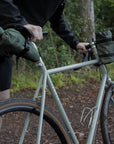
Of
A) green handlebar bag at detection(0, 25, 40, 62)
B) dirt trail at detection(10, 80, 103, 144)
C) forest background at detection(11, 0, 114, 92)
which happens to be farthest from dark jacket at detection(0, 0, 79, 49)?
forest background at detection(11, 0, 114, 92)

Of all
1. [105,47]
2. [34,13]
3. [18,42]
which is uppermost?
[34,13]

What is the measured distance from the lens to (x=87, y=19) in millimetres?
6043

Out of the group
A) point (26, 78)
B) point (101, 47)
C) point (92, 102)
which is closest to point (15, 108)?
point (101, 47)

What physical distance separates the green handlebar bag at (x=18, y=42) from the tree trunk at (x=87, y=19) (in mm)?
4979

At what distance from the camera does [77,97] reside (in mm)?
4316

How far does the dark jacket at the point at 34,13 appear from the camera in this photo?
1347 millimetres

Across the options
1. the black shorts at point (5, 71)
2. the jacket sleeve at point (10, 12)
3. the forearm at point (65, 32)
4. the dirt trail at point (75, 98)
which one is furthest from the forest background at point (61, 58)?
the jacket sleeve at point (10, 12)

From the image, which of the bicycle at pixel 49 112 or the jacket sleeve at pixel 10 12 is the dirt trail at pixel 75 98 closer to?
the bicycle at pixel 49 112

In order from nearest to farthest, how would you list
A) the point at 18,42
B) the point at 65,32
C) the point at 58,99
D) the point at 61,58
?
the point at 18,42
the point at 58,99
the point at 65,32
the point at 61,58

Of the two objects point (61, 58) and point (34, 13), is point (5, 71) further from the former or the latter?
point (61, 58)

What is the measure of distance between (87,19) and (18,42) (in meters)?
5.22

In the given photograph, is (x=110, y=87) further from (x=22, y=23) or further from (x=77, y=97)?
(x=77, y=97)

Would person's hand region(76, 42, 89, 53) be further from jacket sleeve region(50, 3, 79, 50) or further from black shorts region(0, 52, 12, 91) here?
black shorts region(0, 52, 12, 91)

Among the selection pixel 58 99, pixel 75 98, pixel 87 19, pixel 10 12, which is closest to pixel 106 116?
pixel 58 99
